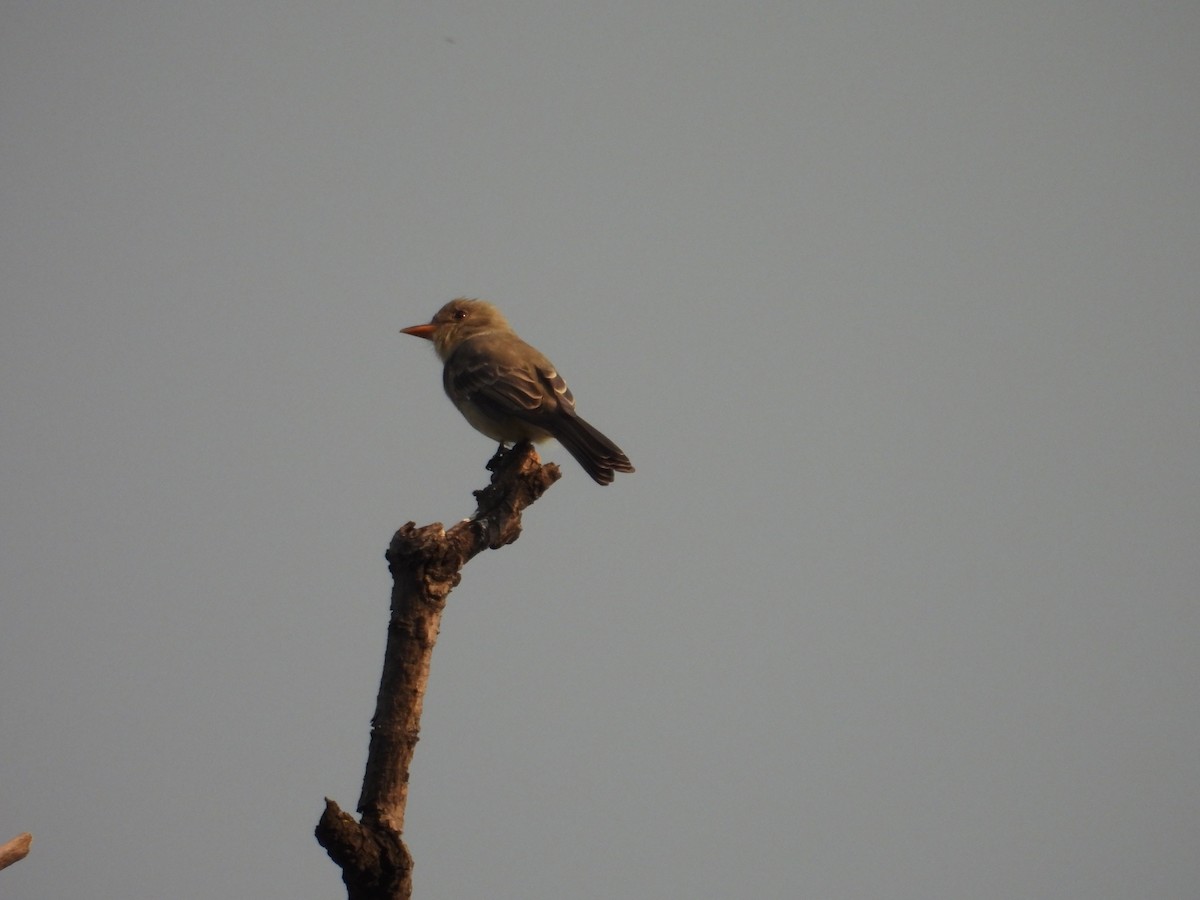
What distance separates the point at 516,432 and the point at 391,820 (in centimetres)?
365

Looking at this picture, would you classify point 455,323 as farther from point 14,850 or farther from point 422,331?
point 14,850

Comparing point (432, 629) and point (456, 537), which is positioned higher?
point (456, 537)

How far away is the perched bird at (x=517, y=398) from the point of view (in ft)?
23.0

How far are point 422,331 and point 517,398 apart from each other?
2.10 m

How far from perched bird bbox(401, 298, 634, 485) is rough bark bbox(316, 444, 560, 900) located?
2051 mm

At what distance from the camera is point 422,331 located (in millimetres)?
9234

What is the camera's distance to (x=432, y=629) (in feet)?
15.0

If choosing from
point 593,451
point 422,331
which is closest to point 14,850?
point 593,451

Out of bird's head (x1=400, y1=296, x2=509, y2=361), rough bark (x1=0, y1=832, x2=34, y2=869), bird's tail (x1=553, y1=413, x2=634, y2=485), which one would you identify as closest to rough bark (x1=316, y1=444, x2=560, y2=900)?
rough bark (x1=0, y1=832, x2=34, y2=869)

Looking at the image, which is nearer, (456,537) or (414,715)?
(414,715)

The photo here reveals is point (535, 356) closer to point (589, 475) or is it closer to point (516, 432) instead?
point (516, 432)

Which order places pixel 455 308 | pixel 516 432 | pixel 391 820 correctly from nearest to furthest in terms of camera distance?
1. pixel 391 820
2. pixel 516 432
3. pixel 455 308

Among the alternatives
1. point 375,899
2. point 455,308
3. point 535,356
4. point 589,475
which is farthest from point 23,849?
point 455,308

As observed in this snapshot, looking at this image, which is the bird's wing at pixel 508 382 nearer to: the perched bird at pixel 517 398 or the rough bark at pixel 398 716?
the perched bird at pixel 517 398
